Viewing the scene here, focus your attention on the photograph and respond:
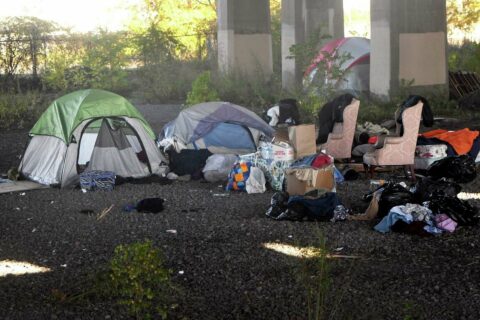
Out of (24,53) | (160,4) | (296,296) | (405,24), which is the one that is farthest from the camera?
(160,4)


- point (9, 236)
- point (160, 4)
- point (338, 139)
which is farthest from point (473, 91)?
point (160, 4)

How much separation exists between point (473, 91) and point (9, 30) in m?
17.1

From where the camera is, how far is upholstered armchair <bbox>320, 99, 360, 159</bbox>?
45.6 feet

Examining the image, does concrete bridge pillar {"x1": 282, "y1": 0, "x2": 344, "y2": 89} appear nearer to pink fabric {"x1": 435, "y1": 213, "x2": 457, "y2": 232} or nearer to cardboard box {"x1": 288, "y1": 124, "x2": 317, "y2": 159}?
cardboard box {"x1": 288, "y1": 124, "x2": 317, "y2": 159}

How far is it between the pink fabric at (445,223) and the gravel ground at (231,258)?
0.44ft

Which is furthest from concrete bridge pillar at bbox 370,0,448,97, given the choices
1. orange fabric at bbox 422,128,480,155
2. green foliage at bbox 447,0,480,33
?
green foliage at bbox 447,0,480,33

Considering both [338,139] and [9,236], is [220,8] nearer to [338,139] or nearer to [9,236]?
[338,139]

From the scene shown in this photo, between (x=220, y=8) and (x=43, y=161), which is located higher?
(x=220, y=8)

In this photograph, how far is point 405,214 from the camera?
953 cm

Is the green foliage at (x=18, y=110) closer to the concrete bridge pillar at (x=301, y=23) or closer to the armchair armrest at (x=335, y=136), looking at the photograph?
the concrete bridge pillar at (x=301, y=23)

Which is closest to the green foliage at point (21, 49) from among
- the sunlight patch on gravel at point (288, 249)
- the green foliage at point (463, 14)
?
the sunlight patch on gravel at point (288, 249)

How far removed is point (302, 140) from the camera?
1270 cm

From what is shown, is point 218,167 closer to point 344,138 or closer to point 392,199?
point 344,138

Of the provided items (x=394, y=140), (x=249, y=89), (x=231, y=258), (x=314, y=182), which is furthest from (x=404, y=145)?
(x=249, y=89)
